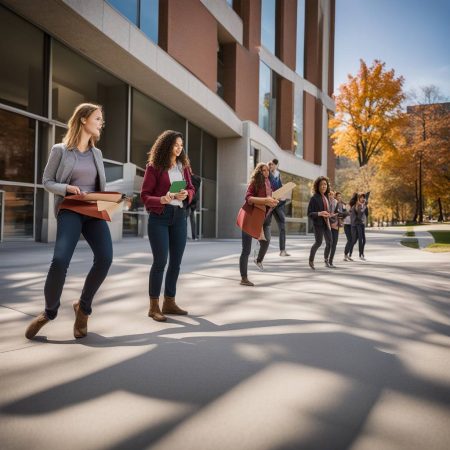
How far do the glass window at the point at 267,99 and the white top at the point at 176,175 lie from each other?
22068 mm

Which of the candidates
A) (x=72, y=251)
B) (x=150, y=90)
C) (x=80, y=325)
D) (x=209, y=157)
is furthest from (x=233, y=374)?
(x=209, y=157)

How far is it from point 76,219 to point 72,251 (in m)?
0.27

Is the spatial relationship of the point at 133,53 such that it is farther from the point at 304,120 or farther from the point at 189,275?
the point at 304,120

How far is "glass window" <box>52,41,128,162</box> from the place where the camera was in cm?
1345

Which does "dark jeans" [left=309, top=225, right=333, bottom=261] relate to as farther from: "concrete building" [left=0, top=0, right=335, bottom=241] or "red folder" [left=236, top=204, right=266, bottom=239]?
"concrete building" [left=0, top=0, right=335, bottom=241]

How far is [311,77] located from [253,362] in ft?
107

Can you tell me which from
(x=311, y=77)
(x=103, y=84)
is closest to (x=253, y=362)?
(x=103, y=84)

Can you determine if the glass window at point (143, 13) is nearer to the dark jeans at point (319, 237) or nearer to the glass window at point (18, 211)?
the glass window at point (18, 211)

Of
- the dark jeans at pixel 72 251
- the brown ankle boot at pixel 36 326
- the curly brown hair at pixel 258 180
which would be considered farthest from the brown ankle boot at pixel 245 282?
the brown ankle boot at pixel 36 326

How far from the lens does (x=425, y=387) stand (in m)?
2.57

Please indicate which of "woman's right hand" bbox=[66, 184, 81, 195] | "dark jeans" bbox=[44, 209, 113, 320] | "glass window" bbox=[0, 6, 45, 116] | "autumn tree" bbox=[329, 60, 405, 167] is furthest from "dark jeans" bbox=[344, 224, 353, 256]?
"autumn tree" bbox=[329, 60, 405, 167]

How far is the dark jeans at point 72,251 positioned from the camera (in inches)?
134

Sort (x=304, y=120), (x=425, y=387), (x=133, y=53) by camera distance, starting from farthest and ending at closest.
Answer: (x=304, y=120) → (x=133, y=53) → (x=425, y=387)

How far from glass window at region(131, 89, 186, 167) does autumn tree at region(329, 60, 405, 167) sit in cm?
2018
